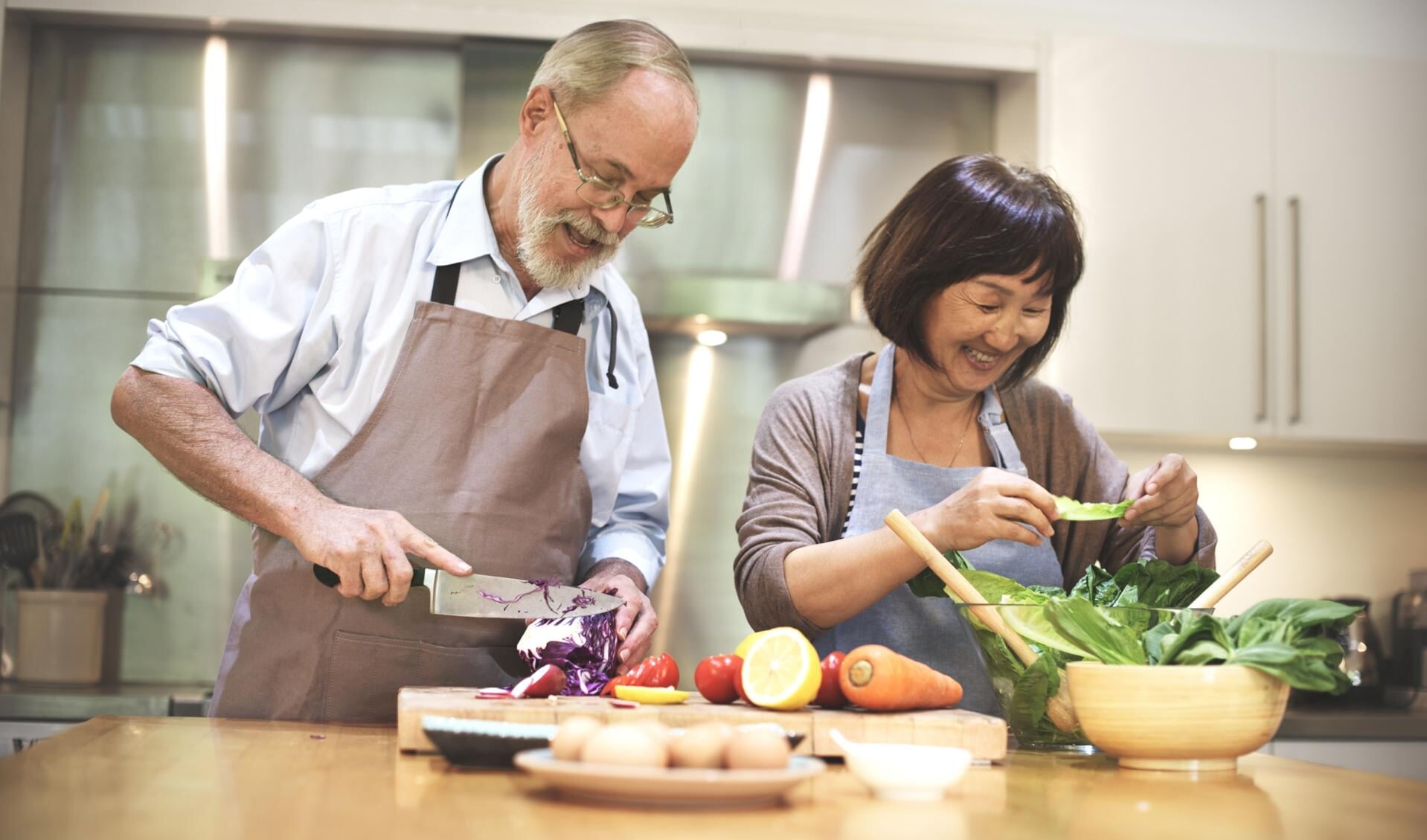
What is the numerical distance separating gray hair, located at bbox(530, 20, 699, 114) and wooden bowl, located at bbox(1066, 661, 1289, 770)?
39.6 inches

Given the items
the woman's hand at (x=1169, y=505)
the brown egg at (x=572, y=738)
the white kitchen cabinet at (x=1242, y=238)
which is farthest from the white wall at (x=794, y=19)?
the brown egg at (x=572, y=738)

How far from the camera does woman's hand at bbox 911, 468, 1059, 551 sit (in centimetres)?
149

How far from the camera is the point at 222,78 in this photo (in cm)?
309

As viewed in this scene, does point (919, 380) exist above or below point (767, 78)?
below

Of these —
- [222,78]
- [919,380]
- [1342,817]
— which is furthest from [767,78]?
[1342,817]

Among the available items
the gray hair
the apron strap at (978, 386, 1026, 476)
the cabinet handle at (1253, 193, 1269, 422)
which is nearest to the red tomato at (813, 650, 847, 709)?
the apron strap at (978, 386, 1026, 476)

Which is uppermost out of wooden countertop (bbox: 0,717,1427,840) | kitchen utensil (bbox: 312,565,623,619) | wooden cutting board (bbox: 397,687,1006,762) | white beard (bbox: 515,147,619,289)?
white beard (bbox: 515,147,619,289)

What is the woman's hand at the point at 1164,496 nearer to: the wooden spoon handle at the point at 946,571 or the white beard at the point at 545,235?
the wooden spoon handle at the point at 946,571

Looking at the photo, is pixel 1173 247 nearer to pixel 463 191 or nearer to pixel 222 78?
pixel 463 191

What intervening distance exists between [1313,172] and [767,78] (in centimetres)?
140

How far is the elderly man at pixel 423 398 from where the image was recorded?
1.59 m

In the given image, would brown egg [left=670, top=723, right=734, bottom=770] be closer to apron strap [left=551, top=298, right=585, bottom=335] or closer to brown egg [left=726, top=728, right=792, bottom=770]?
brown egg [left=726, top=728, right=792, bottom=770]

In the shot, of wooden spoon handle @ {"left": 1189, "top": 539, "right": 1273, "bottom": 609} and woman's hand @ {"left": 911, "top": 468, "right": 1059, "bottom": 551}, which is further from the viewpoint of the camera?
woman's hand @ {"left": 911, "top": 468, "right": 1059, "bottom": 551}

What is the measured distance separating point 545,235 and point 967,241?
58 centimetres
